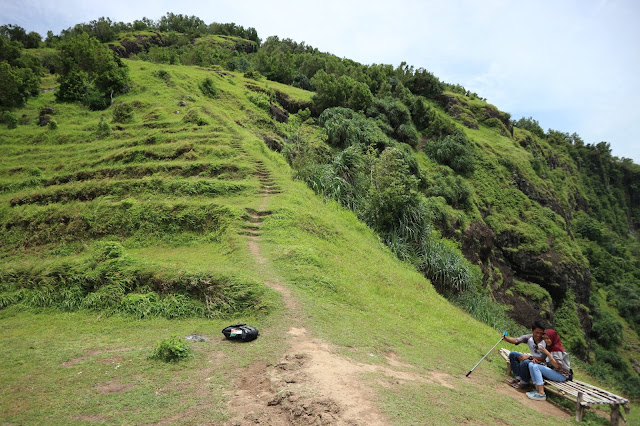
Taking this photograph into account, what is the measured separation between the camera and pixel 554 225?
32531mm

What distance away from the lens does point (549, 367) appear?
7.01m

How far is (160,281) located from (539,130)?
8524cm

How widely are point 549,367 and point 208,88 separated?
97.9 feet

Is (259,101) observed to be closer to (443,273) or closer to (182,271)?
(443,273)

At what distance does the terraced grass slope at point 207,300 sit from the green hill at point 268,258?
0.05 m

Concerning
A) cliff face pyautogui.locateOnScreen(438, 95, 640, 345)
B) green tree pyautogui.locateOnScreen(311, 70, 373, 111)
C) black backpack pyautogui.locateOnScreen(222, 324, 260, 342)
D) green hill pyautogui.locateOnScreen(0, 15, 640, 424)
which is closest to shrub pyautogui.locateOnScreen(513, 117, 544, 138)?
cliff face pyautogui.locateOnScreen(438, 95, 640, 345)

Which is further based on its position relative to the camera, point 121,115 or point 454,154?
point 454,154

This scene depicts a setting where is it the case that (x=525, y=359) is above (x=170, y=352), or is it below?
above

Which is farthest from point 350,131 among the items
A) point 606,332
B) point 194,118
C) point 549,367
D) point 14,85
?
point 606,332

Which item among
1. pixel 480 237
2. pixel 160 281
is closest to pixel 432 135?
pixel 480 237

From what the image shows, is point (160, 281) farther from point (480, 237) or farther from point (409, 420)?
point (480, 237)

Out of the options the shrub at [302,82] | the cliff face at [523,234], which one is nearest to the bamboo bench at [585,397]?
the cliff face at [523,234]

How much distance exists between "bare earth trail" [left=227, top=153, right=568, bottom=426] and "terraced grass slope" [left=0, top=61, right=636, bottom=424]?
3cm

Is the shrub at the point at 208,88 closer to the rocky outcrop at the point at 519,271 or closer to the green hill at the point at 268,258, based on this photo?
the green hill at the point at 268,258
